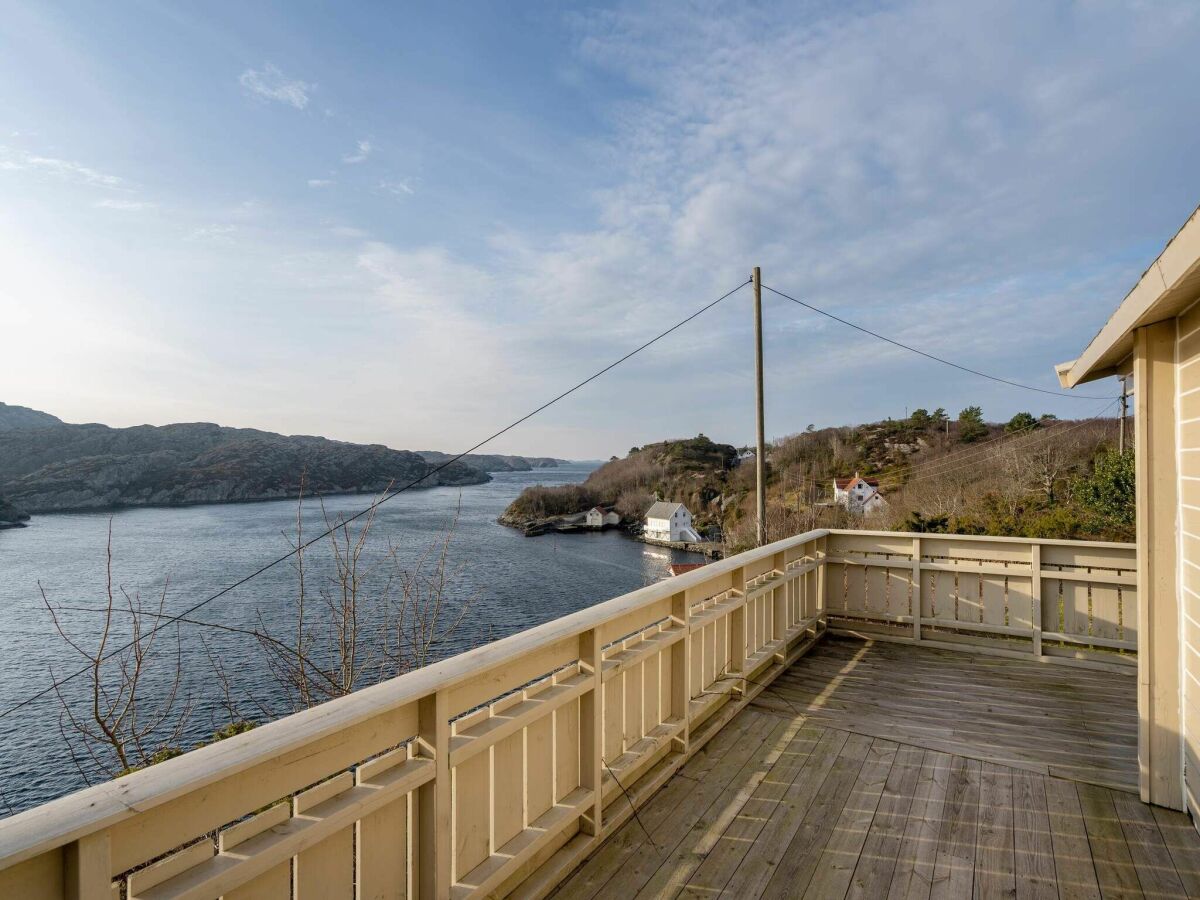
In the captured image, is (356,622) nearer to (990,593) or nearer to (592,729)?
(592,729)

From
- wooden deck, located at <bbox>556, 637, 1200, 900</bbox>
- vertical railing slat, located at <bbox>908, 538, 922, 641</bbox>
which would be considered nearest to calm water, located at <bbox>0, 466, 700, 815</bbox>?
wooden deck, located at <bbox>556, 637, 1200, 900</bbox>

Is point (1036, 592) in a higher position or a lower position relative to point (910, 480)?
lower

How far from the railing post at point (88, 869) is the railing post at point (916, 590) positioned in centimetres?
529

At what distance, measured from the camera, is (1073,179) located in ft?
28.5

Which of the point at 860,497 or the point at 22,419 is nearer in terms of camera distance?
the point at 860,497

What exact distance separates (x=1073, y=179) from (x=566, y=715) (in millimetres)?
10914

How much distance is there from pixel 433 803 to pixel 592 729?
2.73 feet

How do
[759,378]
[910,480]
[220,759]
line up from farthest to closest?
[910,480]
[759,378]
[220,759]

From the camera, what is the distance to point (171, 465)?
108 feet

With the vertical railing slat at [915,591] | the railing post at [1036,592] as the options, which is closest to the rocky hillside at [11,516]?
the vertical railing slat at [915,591]

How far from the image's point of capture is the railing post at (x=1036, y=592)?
4516mm

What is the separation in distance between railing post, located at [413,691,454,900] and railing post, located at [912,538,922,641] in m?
4.51

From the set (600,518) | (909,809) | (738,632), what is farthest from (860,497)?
(909,809)

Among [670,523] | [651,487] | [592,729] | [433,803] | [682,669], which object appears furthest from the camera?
[651,487]
